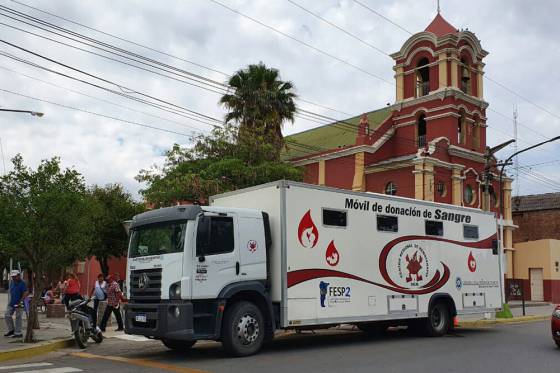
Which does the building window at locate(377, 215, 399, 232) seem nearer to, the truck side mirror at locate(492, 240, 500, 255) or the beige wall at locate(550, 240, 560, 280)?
the truck side mirror at locate(492, 240, 500, 255)

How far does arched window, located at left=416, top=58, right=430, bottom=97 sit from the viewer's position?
42.9 metres

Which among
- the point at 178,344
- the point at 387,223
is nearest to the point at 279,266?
the point at 178,344

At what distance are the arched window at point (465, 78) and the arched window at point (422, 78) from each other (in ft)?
7.71

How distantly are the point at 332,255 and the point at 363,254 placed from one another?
1.02 meters

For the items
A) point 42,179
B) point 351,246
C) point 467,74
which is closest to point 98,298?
point 42,179

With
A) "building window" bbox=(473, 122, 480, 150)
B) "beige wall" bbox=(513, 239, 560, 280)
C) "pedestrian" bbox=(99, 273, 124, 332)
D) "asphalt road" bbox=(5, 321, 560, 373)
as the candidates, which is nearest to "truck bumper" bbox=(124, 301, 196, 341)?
"asphalt road" bbox=(5, 321, 560, 373)

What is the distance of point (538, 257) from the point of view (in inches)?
1671

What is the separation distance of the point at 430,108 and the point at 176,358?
33.0 m

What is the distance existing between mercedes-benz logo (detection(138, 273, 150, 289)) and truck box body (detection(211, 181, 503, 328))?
2.52 m

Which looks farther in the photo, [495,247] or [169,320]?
[495,247]

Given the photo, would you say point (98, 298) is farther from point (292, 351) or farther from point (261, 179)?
point (261, 179)

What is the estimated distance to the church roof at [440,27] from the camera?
4312 centimetres

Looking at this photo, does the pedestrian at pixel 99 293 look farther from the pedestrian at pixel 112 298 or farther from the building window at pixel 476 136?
the building window at pixel 476 136

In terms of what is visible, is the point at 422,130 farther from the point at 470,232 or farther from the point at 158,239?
the point at 158,239
